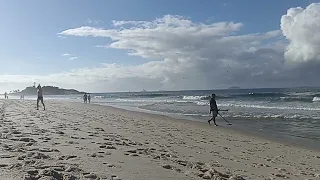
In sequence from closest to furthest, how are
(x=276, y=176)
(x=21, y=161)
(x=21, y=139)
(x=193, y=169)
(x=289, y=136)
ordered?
(x=21, y=161), (x=193, y=169), (x=276, y=176), (x=21, y=139), (x=289, y=136)

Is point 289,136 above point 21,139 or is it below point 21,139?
below

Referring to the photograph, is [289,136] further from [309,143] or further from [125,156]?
[125,156]

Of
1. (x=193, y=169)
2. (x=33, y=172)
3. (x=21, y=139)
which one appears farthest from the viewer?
(x=21, y=139)

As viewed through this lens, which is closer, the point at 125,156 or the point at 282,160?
the point at 125,156

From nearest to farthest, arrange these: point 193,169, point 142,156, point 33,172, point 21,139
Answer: point 33,172 < point 193,169 < point 142,156 < point 21,139

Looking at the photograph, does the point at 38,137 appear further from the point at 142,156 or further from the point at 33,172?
the point at 33,172

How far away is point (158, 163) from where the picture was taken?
578cm

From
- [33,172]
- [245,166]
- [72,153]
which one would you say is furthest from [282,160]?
[33,172]

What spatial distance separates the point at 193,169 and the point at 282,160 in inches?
141

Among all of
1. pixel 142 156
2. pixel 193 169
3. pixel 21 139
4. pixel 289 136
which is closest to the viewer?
pixel 193 169

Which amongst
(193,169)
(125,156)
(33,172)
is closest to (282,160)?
(193,169)

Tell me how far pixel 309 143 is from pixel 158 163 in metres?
8.02

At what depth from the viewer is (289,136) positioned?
13391 millimetres

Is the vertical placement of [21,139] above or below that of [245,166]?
above
